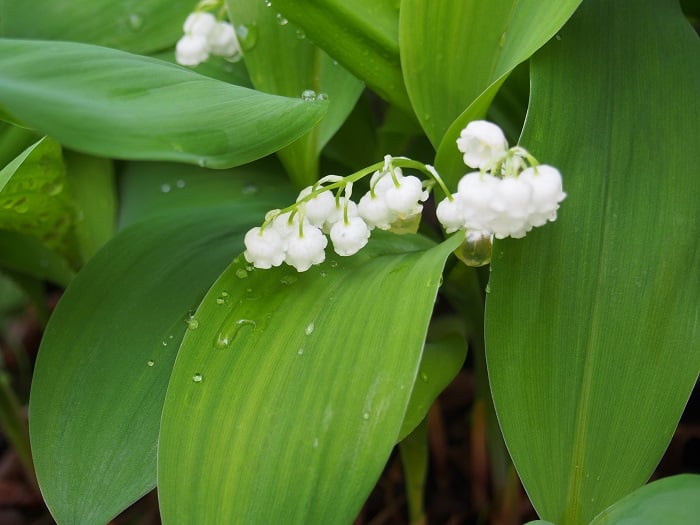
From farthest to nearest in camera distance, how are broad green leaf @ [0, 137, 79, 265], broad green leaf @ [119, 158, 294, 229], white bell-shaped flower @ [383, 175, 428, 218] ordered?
1. broad green leaf @ [119, 158, 294, 229]
2. broad green leaf @ [0, 137, 79, 265]
3. white bell-shaped flower @ [383, 175, 428, 218]

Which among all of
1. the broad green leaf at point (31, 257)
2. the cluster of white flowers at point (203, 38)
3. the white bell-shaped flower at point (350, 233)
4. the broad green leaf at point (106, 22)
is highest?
the cluster of white flowers at point (203, 38)

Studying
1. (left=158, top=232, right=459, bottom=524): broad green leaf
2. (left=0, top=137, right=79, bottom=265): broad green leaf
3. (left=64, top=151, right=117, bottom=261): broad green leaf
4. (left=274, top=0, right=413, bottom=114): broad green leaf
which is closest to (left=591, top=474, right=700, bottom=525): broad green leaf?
(left=158, top=232, right=459, bottom=524): broad green leaf

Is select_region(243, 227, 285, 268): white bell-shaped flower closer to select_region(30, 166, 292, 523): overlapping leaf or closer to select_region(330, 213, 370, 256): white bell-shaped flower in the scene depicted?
select_region(330, 213, 370, 256): white bell-shaped flower

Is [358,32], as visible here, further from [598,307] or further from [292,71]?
[598,307]

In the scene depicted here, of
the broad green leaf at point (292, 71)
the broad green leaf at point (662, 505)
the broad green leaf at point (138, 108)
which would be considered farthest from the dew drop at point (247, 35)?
the broad green leaf at point (662, 505)

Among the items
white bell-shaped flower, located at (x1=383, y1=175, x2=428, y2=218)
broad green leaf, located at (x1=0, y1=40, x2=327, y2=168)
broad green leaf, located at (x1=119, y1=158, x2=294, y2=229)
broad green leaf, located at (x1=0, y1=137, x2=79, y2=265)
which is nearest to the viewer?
broad green leaf, located at (x1=0, y1=40, x2=327, y2=168)

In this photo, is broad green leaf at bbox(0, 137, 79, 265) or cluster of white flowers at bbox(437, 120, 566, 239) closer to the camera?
cluster of white flowers at bbox(437, 120, 566, 239)

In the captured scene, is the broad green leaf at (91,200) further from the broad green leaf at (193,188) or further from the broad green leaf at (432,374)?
the broad green leaf at (432,374)

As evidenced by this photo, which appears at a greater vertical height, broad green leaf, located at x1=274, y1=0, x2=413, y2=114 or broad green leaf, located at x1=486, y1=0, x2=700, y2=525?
broad green leaf, located at x1=274, y1=0, x2=413, y2=114
